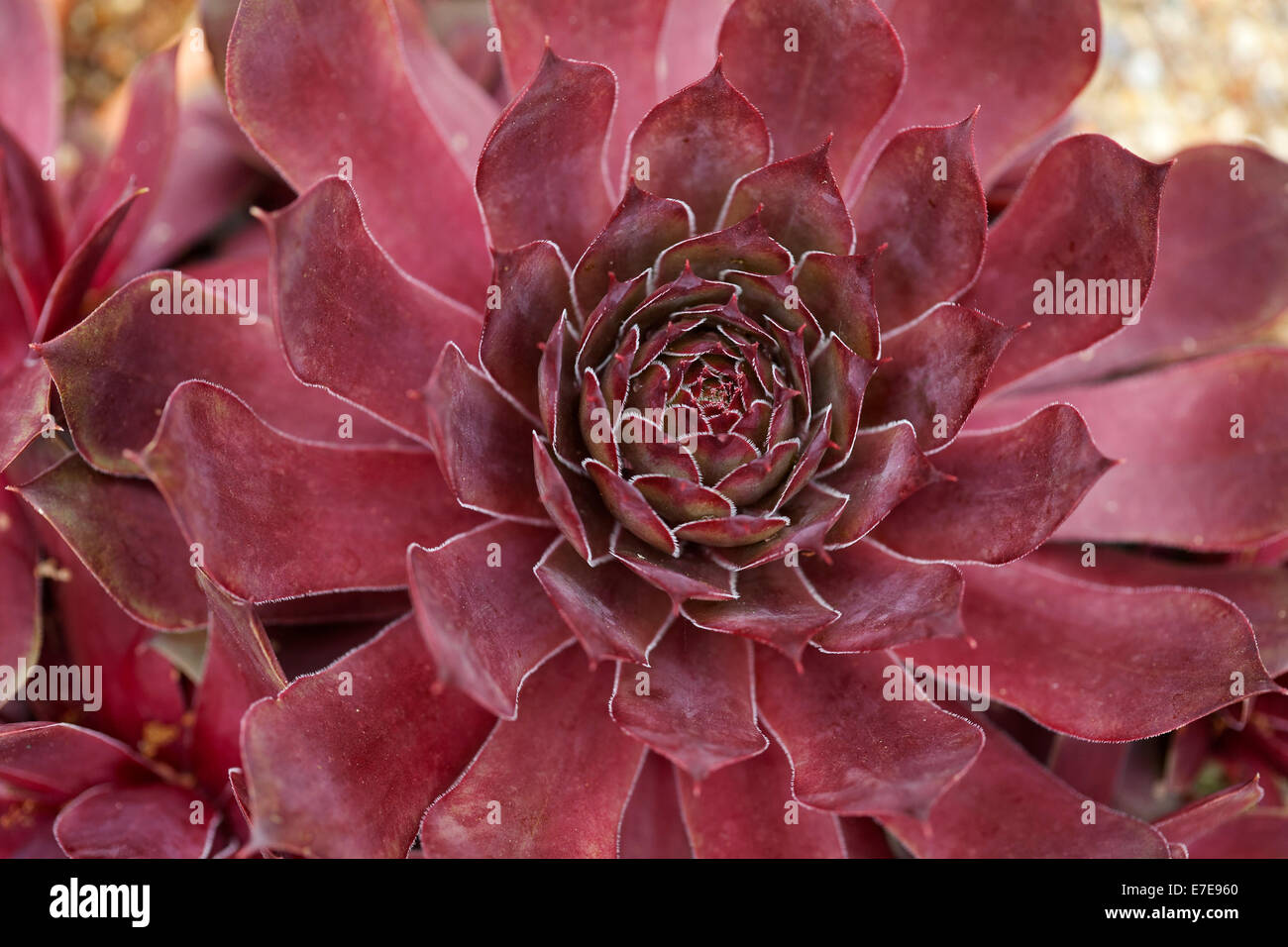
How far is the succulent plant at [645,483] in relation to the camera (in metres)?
0.98

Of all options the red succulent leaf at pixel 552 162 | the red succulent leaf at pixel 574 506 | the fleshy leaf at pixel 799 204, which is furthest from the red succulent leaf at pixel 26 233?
the fleshy leaf at pixel 799 204

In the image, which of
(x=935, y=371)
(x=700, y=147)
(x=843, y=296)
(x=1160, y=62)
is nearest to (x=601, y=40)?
(x=700, y=147)

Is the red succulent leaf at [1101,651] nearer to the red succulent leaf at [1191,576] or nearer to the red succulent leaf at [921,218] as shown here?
the red succulent leaf at [1191,576]

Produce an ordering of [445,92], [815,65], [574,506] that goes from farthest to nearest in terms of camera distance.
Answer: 1. [445,92]
2. [815,65]
3. [574,506]

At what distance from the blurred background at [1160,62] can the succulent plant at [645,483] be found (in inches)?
29.2

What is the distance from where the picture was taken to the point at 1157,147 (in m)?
1.83

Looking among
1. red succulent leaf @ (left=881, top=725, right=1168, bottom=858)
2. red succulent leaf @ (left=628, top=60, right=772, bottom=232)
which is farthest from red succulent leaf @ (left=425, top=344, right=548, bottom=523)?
red succulent leaf @ (left=881, top=725, right=1168, bottom=858)

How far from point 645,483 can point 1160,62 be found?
148cm

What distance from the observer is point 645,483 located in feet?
3.38

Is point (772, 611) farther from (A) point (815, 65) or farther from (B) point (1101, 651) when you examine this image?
(A) point (815, 65)

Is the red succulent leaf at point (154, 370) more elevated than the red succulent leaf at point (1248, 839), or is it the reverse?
→ the red succulent leaf at point (154, 370)
